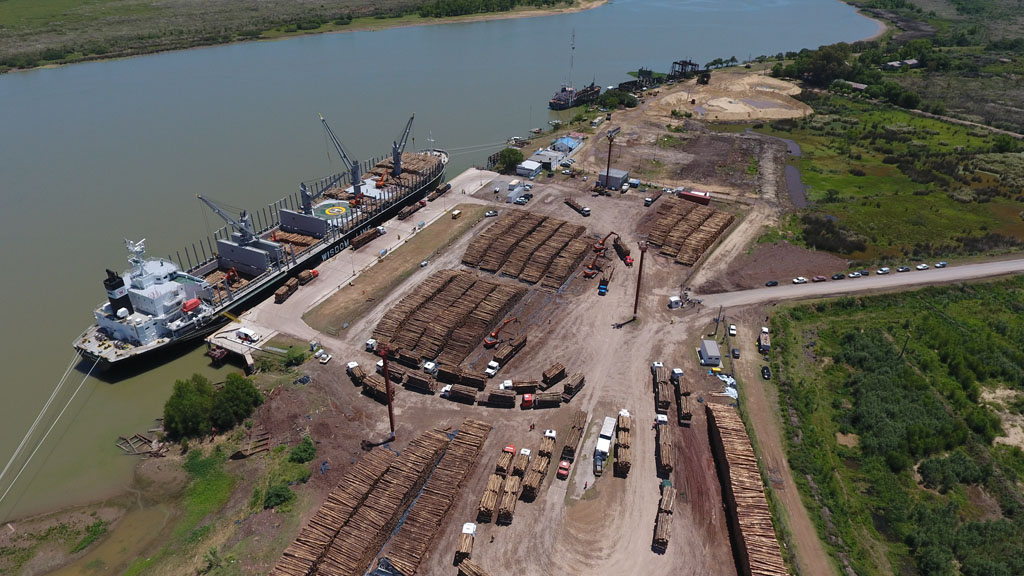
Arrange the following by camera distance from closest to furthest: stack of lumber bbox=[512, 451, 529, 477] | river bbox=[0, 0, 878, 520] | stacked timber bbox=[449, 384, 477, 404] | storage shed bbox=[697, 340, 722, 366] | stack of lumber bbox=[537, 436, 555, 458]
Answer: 1. stack of lumber bbox=[512, 451, 529, 477]
2. stack of lumber bbox=[537, 436, 555, 458]
3. stacked timber bbox=[449, 384, 477, 404]
4. river bbox=[0, 0, 878, 520]
5. storage shed bbox=[697, 340, 722, 366]

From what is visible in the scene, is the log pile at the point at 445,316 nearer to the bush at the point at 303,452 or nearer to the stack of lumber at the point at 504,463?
the bush at the point at 303,452

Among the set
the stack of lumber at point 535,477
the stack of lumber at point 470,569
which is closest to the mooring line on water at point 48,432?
the stack of lumber at point 470,569

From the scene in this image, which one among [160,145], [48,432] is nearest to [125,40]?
[160,145]

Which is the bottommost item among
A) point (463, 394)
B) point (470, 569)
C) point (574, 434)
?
point (470, 569)

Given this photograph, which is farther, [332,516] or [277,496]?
[277,496]

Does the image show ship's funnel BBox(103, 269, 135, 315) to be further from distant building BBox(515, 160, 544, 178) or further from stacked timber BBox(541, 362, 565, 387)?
distant building BBox(515, 160, 544, 178)

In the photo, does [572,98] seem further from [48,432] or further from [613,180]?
[48,432]

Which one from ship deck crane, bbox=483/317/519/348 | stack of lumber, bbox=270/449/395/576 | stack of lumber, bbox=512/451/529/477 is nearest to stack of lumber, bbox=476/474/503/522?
stack of lumber, bbox=512/451/529/477

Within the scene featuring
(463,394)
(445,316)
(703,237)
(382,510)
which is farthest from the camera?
(703,237)
